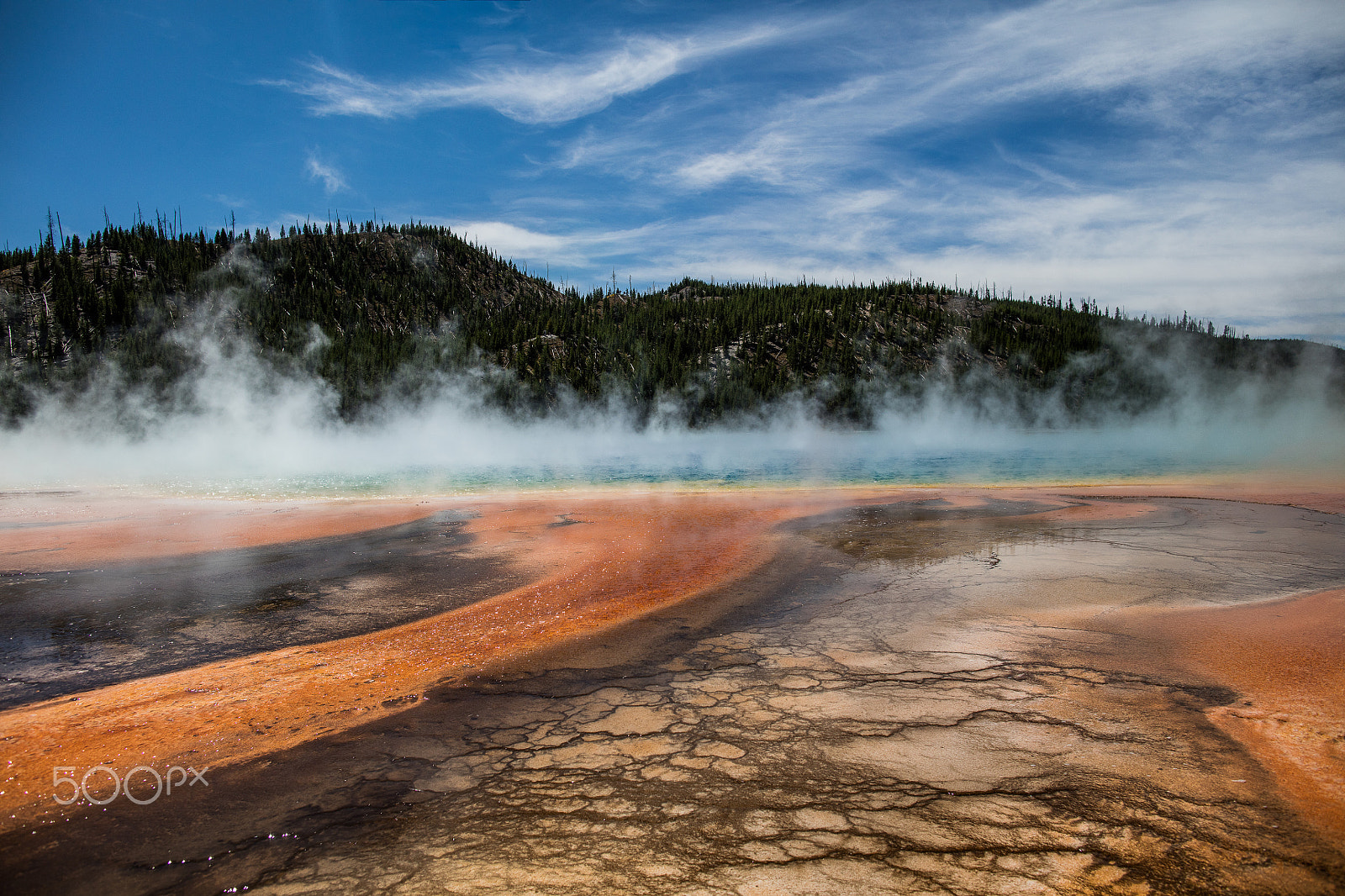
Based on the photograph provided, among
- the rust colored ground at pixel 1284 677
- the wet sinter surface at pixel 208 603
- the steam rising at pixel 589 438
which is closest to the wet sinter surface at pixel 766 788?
the rust colored ground at pixel 1284 677

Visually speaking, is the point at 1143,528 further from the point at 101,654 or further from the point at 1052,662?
the point at 101,654

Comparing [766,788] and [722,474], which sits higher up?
[766,788]

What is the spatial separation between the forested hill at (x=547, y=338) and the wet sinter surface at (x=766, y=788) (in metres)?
77.6

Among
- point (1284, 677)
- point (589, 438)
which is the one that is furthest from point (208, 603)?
point (589, 438)

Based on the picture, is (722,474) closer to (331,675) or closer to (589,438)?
(331,675)

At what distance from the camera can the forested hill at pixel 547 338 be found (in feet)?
263

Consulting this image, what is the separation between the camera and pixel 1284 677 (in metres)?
5.95

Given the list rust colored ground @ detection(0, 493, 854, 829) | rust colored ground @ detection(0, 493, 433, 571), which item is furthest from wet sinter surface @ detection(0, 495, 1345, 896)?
rust colored ground @ detection(0, 493, 433, 571)

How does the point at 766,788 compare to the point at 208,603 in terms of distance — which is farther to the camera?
the point at 208,603

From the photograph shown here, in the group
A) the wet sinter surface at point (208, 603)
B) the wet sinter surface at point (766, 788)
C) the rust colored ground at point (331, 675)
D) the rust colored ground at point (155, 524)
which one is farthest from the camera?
the rust colored ground at point (155, 524)

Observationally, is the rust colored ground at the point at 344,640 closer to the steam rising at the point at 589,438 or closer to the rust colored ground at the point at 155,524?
the rust colored ground at the point at 155,524

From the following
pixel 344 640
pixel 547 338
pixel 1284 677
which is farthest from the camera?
pixel 547 338

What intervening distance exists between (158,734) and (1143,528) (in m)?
15.6

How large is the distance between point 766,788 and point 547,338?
3936 inches
